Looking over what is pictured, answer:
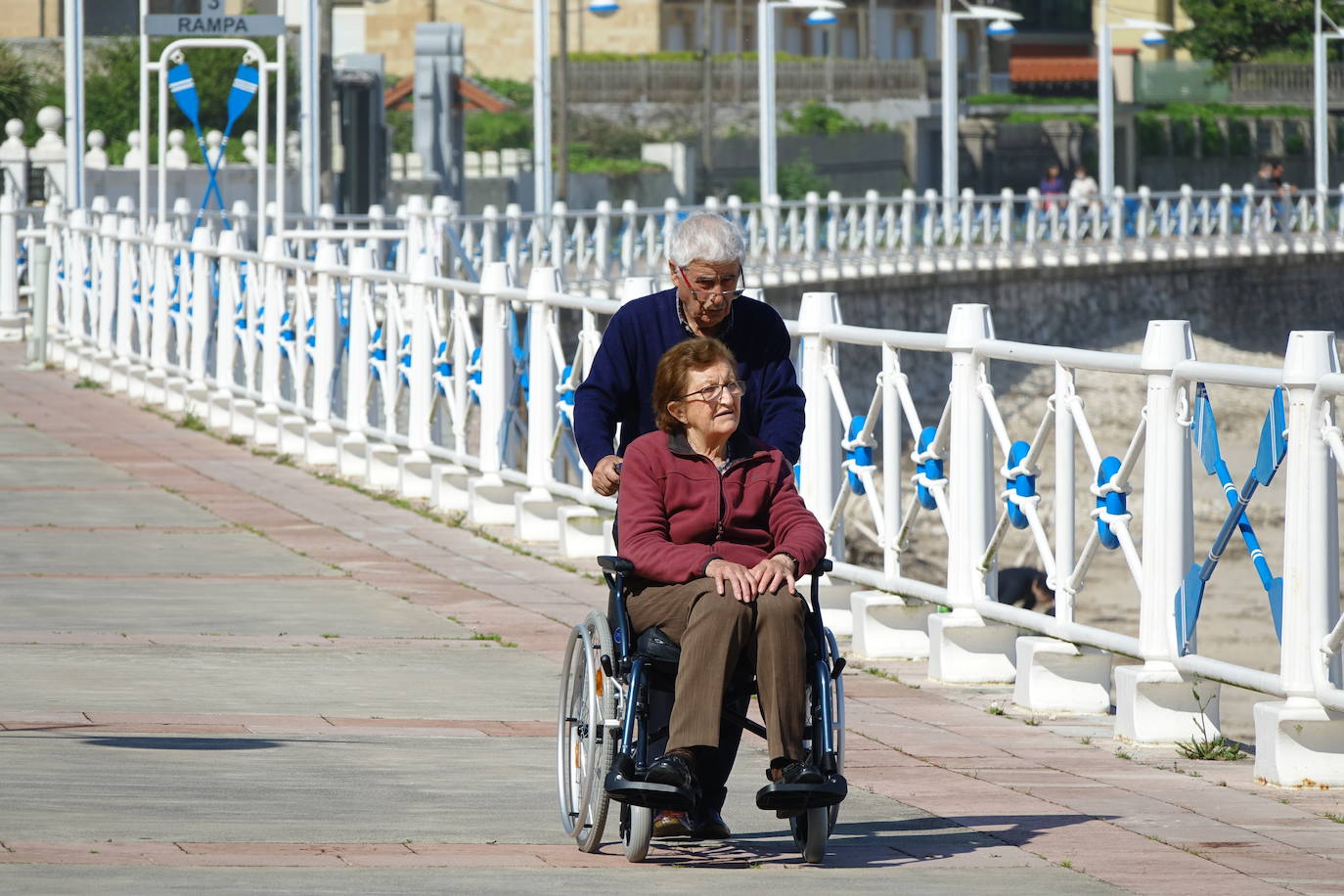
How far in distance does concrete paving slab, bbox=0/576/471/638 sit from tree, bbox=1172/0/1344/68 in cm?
6535

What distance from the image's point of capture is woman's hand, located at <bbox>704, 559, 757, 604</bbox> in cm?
488

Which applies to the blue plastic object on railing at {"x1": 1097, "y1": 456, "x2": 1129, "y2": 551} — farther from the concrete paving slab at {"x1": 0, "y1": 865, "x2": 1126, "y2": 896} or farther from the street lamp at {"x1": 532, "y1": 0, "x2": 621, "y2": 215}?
the street lamp at {"x1": 532, "y1": 0, "x2": 621, "y2": 215}

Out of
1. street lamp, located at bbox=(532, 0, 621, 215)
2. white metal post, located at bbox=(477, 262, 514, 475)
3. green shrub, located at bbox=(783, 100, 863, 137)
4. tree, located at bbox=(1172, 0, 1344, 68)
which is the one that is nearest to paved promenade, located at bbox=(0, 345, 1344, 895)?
white metal post, located at bbox=(477, 262, 514, 475)

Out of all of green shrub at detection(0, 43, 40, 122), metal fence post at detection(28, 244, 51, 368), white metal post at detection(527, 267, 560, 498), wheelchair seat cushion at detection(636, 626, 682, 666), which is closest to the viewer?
wheelchair seat cushion at detection(636, 626, 682, 666)

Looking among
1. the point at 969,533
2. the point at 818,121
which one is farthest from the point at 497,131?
the point at 969,533

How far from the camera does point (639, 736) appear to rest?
4.99m

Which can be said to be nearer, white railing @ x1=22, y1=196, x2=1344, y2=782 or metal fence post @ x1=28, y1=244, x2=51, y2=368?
white railing @ x1=22, y1=196, x2=1344, y2=782

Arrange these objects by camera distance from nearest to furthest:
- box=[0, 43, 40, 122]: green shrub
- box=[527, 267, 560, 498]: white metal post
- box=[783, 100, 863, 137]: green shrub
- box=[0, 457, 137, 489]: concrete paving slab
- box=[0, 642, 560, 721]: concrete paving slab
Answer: box=[0, 642, 560, 721]: concrete paving slab < box=[527, 267, 560, 498]: white metal post < box=[0, 457, 137, 489]: concrete paving slab < box=[0, 43, 40, 122]: green shrub < box=[783, 100, 863, 137]: green shrub

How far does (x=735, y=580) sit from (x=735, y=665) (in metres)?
0.17

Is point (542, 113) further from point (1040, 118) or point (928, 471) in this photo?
point (1040, 118)

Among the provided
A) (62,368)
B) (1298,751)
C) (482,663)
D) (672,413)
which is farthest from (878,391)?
(62,368)

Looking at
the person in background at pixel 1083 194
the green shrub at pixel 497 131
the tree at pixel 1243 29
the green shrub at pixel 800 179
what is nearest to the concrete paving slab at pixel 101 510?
the person in background at pixel 1083 194

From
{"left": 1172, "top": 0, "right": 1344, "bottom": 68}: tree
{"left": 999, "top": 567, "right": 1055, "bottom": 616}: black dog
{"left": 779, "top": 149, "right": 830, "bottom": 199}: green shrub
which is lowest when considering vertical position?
{"left": 999, "top": 567, "right": 1055, "bottom": 616}: black dog

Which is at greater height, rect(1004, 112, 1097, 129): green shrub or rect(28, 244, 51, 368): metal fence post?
rect(1004, 112, 1097, 129): green shrub
